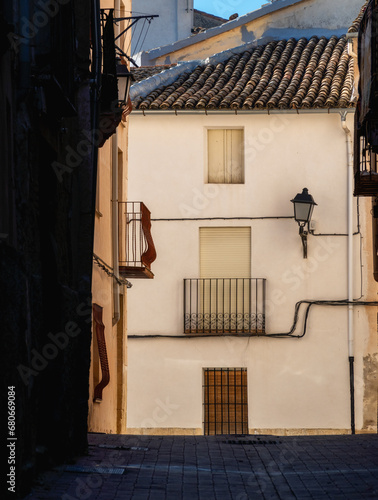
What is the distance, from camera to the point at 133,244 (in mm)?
19109

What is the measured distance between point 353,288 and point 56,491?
45.3ft

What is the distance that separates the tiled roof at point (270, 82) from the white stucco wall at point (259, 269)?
1.38 ft

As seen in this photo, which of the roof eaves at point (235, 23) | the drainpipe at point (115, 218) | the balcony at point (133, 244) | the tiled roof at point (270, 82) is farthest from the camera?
the roof eaves at point (235, 23)

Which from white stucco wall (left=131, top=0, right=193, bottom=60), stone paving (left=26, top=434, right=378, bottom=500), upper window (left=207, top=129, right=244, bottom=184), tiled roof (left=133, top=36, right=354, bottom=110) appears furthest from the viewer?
white stucco wall (left=131, top=0, right=193, bottom=60)

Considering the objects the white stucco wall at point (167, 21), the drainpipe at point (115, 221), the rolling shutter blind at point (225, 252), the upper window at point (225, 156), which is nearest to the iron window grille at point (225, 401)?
the rolling shutter blind at point (225, 252)

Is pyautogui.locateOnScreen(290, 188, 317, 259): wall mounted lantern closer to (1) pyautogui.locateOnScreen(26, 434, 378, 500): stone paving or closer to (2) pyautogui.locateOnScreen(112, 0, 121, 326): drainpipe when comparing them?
(2) pyautogui.locateOnScreen(112, 0, 121, 326): drainpipe

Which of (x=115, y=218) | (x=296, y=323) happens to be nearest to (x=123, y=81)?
(x=115, y=218)

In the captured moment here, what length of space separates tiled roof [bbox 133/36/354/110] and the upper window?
2.33ft

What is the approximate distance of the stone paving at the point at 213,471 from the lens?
921 cm

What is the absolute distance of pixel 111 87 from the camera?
14055mm

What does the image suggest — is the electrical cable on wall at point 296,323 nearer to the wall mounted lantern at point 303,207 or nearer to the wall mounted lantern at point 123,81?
the wall mounted lantern at point 303,207

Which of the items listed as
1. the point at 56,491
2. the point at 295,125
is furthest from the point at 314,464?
the point at 295,125

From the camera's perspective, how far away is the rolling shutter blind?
2211 centimetres

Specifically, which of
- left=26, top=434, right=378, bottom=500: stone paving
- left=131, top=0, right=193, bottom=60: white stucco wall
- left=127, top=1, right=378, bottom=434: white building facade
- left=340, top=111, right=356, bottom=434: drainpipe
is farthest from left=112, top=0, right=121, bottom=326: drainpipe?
left=131, top=0, right=193, bottom=60: white stucco wall
